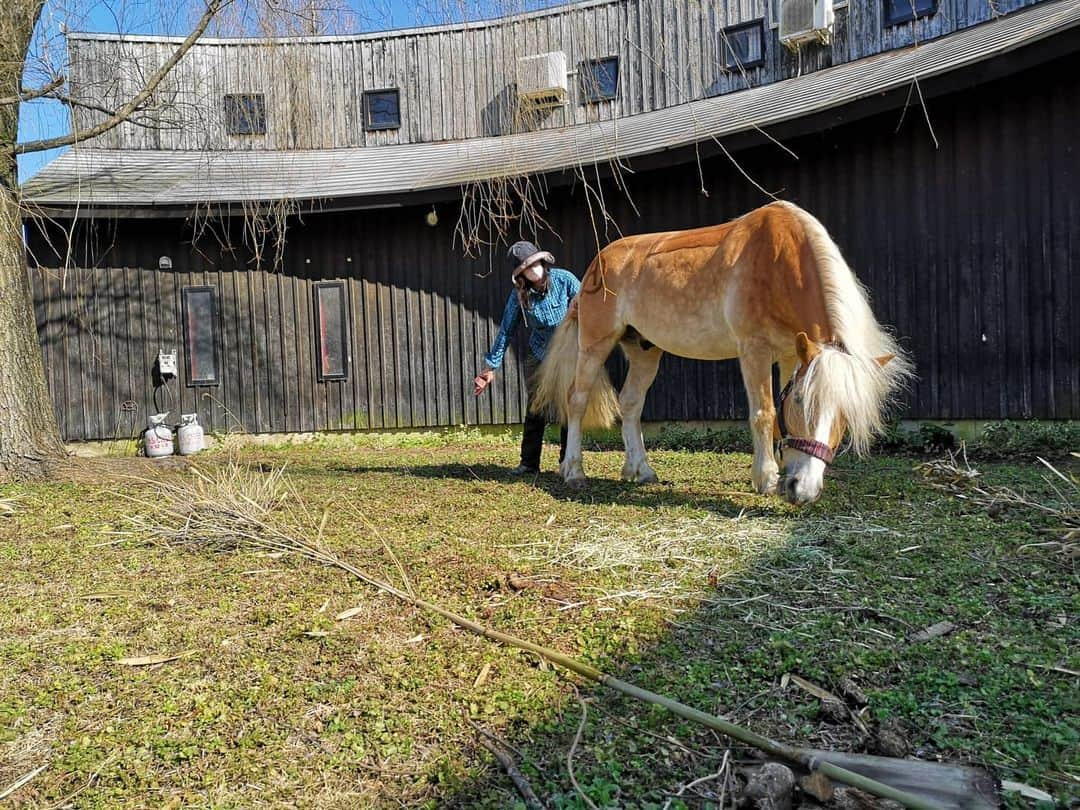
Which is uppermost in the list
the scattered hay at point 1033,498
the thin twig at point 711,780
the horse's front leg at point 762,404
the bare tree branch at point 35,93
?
the bare tree branch at point 35,93

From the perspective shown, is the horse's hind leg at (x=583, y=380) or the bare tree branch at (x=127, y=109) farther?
the horse's hind leg at (x=583, y=380)

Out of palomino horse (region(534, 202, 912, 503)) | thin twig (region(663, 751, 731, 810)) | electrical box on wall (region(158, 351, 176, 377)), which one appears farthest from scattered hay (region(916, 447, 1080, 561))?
electrical box on wall (region(158, 351, 176, 377))

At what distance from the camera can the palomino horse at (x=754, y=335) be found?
3.79 m

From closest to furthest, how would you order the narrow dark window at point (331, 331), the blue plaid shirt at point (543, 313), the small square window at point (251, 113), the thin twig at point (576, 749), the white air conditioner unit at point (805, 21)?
the thin twig at point (576, 749) → the small square window at point (251, 113) → the blue plaid shirt at point (543, 313) → the white air conditioner unit at point (805, 21) → the narrow dark window at point (331, 331)

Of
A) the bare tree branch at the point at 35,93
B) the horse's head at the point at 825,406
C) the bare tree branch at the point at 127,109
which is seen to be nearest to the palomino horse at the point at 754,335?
the horse's head at the point at 825,406

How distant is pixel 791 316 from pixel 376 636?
3.04 metres

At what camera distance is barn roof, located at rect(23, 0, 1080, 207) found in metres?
7.55

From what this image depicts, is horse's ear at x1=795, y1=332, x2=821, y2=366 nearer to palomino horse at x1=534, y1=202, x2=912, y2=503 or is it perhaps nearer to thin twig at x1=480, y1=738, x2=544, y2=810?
palomino horse at x1=534, y1=202, x2=912, y2=503

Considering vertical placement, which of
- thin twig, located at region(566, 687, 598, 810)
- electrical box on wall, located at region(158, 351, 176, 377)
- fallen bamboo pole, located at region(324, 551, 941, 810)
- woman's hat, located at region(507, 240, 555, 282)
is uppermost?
woman's hat, located at region(507, 240, 555, 282)

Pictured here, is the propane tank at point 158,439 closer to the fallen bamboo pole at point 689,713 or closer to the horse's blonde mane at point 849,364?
the fallen bamboo pole at point 689,713

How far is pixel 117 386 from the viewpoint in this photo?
11.0 metres

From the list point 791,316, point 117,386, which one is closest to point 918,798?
point 791,316

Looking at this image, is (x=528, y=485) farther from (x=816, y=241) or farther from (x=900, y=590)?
(x=900, y=590)

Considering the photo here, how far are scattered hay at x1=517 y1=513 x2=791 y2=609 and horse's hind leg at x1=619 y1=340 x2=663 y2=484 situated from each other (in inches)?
58.8
